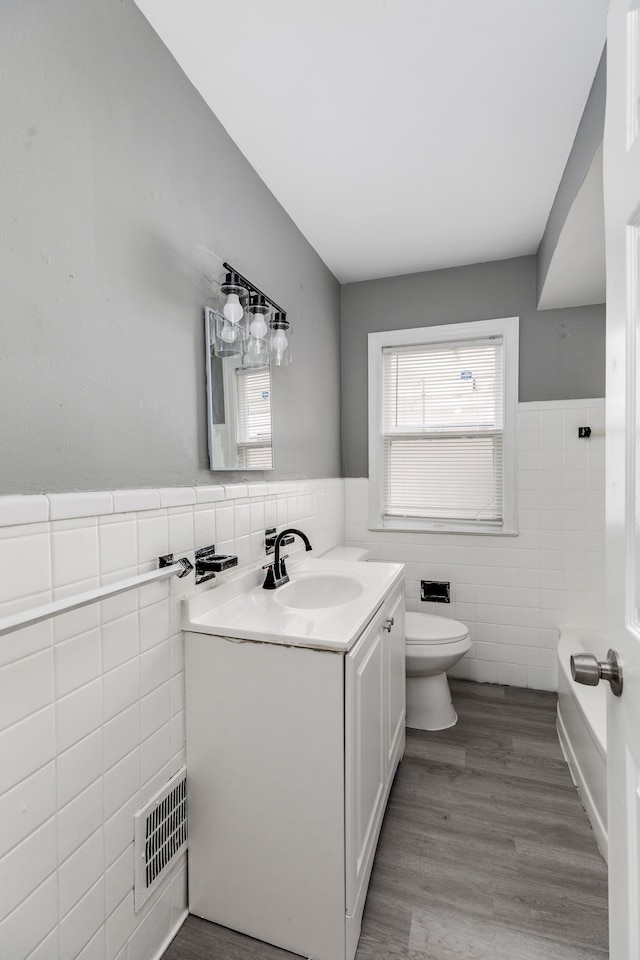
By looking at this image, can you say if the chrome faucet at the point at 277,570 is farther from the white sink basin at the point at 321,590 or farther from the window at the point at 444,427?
the window at the point at 444,427

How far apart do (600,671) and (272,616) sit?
2.84 ft

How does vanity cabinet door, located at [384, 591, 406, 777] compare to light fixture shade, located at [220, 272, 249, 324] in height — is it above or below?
below

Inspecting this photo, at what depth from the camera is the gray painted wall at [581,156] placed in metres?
1.37

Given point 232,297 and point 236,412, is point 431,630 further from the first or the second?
point 232,297

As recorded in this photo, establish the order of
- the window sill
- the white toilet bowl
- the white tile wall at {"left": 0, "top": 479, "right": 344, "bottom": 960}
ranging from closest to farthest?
the white tile wall at {"left": 0, "top": 479, "right": 344, "bottom": 960} → the white toilet bowl → the window sill

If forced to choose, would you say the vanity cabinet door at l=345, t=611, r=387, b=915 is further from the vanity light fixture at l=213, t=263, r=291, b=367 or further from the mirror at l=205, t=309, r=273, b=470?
the vanity light fixture at l=213, t=263, r=291, b=367

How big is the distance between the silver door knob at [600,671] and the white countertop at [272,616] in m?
0.54

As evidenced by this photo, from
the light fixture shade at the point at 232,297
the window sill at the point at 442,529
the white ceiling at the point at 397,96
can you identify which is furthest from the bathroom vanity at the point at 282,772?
the white ceiling at the point at 397,96

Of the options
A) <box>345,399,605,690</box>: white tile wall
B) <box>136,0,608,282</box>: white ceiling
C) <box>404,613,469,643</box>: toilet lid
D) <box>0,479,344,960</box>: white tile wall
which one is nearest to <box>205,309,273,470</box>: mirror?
<box>0,479,344,960</box>: white tile wall

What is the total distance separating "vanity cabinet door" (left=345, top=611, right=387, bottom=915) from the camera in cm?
113

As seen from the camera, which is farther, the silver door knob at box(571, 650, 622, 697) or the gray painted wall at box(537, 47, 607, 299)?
the gray painted wall at box(537, 47, 607, 299)

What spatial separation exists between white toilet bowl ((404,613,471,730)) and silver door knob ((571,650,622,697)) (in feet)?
4.74

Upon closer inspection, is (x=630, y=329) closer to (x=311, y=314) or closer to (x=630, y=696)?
(x=630, y=696)

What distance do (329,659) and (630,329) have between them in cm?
93
